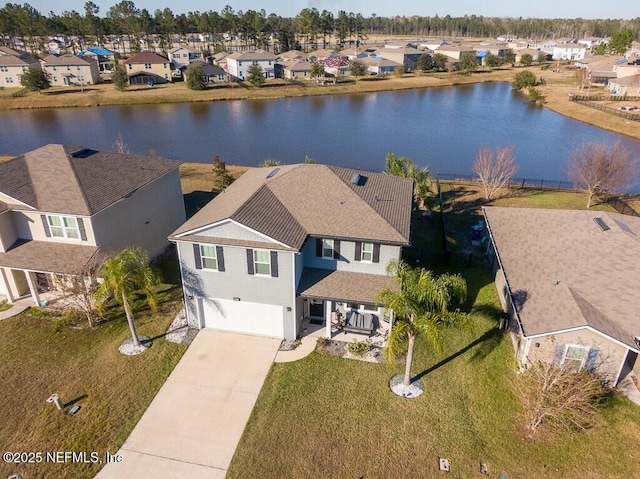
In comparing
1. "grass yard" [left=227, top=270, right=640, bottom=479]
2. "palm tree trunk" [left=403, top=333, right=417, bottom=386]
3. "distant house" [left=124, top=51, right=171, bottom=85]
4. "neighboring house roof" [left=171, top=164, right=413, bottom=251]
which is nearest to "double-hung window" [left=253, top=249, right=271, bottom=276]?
"neighboring house roof" [left=171, top=164, right=413, bottom=251]

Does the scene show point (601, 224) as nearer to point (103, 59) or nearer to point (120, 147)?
point (120, 147)

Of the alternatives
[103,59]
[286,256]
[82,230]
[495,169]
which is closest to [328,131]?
[495,169]

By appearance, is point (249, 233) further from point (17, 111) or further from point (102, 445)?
point (17, 111)

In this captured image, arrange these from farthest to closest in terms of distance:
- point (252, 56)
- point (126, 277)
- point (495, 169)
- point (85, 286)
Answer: point (252, 56), point (495, 169), point (85, 286), point (126, 277)

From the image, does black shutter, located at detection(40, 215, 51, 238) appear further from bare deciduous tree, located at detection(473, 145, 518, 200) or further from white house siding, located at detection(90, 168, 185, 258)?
bare deciduous tree, located at detection(473, 145, 518, 200)

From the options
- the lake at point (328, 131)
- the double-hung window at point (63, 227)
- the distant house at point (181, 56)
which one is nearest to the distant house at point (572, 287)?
the double-hung window at point (63, 227)
